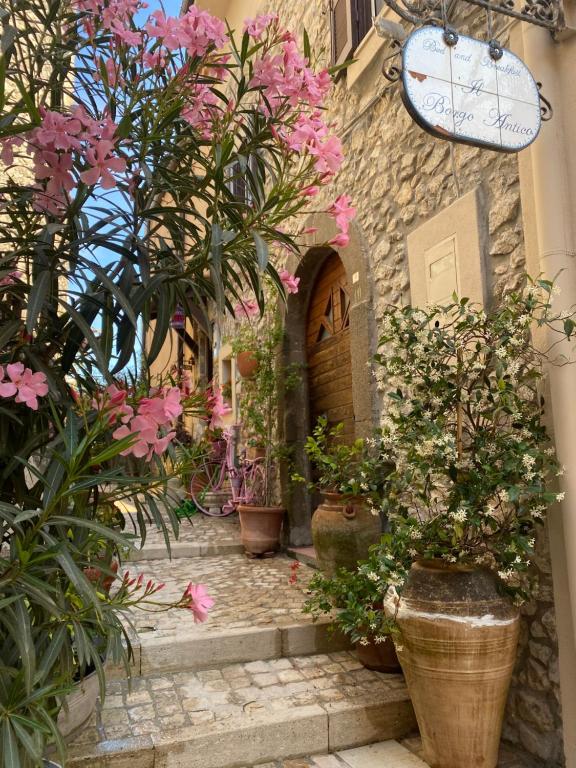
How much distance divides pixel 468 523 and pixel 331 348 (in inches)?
121

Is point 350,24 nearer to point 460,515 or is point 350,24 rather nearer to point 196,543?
point 460,515

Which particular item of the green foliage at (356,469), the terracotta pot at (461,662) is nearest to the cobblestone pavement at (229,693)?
the terracotta pot at (461,662)

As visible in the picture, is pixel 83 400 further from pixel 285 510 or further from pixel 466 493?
pixel 285 510

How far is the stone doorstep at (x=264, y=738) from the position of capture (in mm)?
2250

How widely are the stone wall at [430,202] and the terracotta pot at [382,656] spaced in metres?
0.57

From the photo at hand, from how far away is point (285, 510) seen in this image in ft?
18.2

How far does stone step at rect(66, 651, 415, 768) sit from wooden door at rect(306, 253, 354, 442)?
2161mm

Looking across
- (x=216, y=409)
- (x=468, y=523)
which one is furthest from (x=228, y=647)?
(x=216, y=409)

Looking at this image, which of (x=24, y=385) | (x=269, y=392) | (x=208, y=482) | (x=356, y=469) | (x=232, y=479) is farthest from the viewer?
(x=208, y=482)

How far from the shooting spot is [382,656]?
294 cm

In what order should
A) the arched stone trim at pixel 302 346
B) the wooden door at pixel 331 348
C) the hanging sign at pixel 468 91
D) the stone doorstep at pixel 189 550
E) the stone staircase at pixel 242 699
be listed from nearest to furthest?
1. the hanging sign at pixel 468 91
2. the stone staircase at pixel 242 699
3. the arched stone trim at pixel 302 346
4. the wooden door at pixel 331 348
5. the stone doorstep at pixel 189 550

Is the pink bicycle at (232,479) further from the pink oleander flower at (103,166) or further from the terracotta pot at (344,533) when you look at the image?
the pink oleander flower at (103,166)

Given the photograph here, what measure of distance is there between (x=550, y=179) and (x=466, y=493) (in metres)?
1.30

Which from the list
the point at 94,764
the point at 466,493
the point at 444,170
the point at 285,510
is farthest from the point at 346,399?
the point at 94,764
